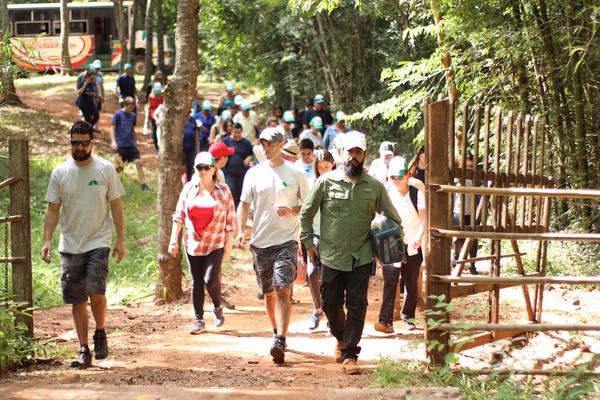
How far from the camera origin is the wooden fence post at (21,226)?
8.00 meters

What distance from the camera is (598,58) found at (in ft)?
39.2

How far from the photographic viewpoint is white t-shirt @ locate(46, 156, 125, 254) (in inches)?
305

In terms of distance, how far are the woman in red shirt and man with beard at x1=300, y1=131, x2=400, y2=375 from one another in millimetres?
2094

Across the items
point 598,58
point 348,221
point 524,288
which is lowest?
point 524,288

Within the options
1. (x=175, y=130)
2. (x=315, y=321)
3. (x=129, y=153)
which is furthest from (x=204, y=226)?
(x=129, y=153)

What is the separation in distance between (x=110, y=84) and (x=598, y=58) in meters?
26.0

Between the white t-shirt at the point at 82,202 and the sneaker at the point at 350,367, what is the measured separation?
2.26 meters

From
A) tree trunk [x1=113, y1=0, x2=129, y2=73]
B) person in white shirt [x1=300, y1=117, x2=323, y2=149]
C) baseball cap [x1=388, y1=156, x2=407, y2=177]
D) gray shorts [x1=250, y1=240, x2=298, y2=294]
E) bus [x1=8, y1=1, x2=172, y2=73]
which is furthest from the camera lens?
bus [x1=8, y1=1, x2=172, y2=73]

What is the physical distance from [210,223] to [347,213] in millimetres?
2430

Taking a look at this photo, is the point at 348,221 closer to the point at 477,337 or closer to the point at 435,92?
the point at 477,337

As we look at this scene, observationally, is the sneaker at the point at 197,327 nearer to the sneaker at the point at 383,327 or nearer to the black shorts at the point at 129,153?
the sneaker at the point at 383,327

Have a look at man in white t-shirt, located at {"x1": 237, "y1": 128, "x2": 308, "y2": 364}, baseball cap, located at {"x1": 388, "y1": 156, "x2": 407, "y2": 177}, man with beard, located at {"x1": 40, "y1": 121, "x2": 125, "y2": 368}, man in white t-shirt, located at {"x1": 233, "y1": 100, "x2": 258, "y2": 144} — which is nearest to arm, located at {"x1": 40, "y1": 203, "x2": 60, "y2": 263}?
man with beard, located at {"x1": 40, "y1": 121, "x2": 125, "y2": 368}

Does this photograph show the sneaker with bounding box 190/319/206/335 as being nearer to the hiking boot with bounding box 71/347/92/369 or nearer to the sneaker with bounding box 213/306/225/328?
the sneaker with bounding box 213/306/225/328

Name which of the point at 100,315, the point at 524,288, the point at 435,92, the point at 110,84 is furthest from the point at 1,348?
the point at 110,84
